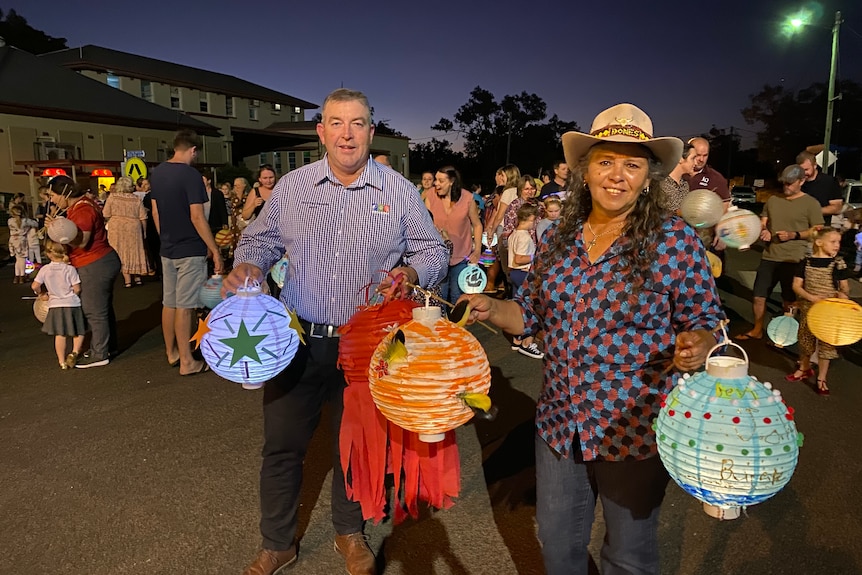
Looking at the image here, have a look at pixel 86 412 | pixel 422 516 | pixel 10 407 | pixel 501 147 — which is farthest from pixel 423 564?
pixel 501 147

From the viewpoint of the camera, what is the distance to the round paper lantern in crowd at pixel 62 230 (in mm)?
5781

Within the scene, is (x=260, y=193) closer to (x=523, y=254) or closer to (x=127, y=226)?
(x=523, y=254)

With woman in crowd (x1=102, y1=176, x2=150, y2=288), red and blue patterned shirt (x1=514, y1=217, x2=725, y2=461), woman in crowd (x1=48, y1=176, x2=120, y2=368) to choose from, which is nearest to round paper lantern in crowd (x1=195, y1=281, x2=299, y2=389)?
red and blue patterned shirt (x1=514, y1=217, x2=725, y2=461)

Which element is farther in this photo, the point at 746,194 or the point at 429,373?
the point at 746,194

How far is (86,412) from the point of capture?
523 centimetres

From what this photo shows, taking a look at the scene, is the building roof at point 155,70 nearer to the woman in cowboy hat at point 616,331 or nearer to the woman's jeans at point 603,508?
the woman in cowboy hat at point 616,331

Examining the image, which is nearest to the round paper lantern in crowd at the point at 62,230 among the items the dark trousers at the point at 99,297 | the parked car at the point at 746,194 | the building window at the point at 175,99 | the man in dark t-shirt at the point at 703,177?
the dark trousers at the point at 99,297

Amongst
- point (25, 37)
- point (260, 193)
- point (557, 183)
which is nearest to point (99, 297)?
point (260, 193)

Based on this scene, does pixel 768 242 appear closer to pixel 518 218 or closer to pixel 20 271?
pixel 518 218

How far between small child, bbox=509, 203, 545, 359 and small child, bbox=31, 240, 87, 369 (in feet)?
14.8

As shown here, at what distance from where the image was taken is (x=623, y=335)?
6.50 feet

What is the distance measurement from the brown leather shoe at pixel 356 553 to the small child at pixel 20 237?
37.6 feet

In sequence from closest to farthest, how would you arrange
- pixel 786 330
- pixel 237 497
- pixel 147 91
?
pixel 237 497 → pixel 786 330 → pixel 147 91

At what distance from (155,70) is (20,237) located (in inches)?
1135
